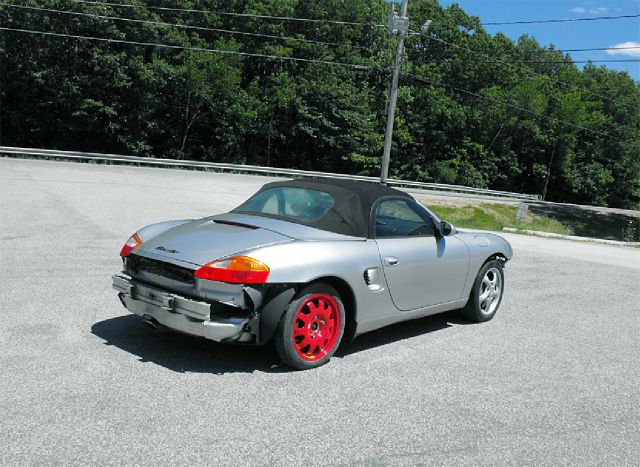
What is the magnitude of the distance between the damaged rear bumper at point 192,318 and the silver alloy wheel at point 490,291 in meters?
3.10

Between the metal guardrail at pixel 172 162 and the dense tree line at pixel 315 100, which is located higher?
the dense tree line at pixel 315 100

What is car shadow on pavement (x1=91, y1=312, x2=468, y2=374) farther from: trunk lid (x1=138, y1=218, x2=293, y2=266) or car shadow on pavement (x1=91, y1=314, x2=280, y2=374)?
trunk lid (x1=138, y1=218, x2=293, y2=266)

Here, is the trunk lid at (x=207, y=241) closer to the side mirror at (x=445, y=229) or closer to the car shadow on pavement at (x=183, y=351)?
the car shadow on pavement at (x=183, y=351)

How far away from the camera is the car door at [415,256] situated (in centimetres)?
533

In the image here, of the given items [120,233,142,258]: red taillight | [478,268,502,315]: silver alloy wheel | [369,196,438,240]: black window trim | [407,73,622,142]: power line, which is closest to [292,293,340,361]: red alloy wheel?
[369,196,438,240]: black window trim

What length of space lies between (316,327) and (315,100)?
42.1 metres

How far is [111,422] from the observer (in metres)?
3.59

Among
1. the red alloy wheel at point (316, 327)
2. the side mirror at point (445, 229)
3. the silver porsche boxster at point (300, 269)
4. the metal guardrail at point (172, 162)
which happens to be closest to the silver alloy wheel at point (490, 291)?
the silver porsche boxster at point (300, 269)

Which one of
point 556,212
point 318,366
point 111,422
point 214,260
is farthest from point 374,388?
point 556,212

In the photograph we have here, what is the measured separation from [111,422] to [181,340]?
167 cm

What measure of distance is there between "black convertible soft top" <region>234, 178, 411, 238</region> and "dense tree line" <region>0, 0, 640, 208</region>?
3691 centimetres

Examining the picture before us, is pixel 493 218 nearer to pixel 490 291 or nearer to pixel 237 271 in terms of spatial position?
pixel 490 291

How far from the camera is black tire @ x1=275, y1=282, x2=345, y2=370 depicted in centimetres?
452

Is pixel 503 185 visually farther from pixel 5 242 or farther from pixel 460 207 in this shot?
pixel 5 242
